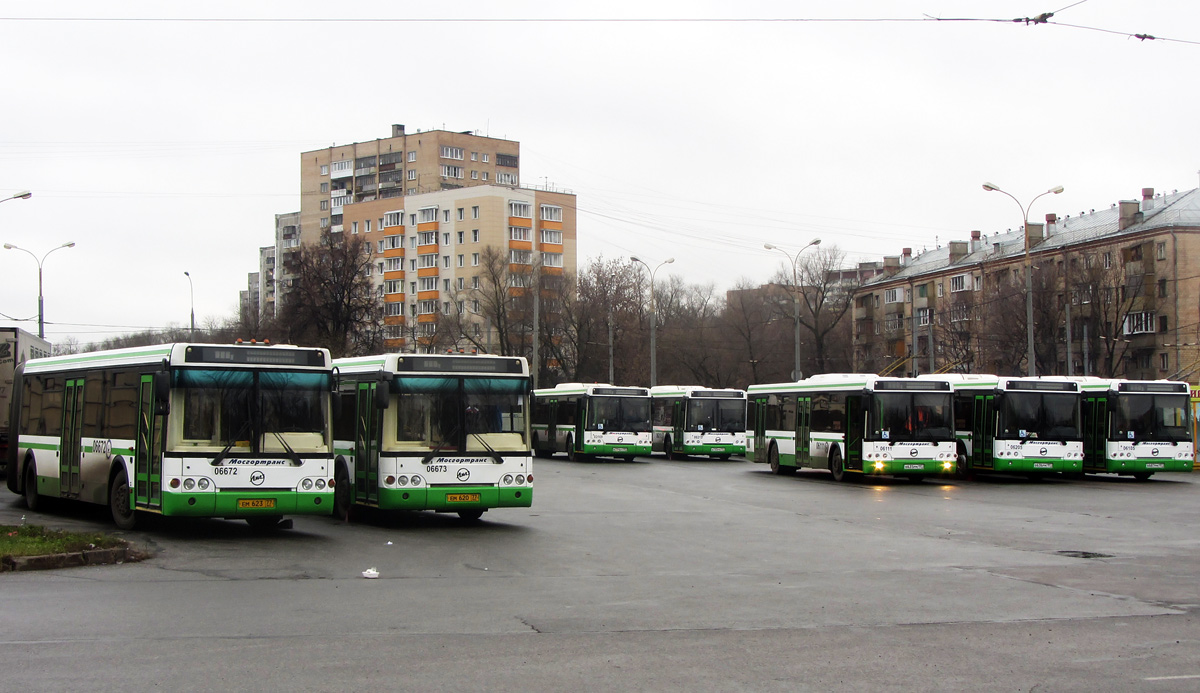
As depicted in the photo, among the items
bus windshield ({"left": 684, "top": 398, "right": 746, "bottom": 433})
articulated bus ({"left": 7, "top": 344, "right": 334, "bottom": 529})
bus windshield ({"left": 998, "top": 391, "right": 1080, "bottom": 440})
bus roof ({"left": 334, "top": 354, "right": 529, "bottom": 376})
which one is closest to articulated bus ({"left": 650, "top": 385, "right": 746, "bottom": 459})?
bus windshield ({"left": 684, "top": 398, "right": 746, "bottom": 433})

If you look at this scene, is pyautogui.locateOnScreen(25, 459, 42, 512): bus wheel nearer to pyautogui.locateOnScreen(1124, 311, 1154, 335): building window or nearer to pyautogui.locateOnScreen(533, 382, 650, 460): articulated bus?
pyautogui.locateOnScreen(533, 382, 650, 460): articulated bus

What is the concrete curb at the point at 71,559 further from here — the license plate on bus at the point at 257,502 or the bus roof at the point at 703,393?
the bus roof at the point at 703,393

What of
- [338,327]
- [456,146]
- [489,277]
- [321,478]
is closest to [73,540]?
[321,478]

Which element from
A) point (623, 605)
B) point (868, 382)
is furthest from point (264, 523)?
point (868, 382)

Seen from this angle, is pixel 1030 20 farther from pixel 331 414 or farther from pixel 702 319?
pixel 702 319

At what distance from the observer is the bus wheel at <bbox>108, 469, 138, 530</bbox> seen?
16.6m

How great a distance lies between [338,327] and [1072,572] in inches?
2323

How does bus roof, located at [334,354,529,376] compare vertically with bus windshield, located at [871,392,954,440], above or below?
above

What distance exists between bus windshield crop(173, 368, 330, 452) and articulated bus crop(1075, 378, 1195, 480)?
2276 cm

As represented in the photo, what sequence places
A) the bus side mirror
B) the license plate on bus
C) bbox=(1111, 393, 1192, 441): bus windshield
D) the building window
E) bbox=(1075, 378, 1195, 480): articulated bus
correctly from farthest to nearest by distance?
the building window < bbox=(1111, 393, 1192, 441): bus windshield < bbox=(1075, 378, 1195, 480): articulated bus < the license plate on bus < the bus side mirror

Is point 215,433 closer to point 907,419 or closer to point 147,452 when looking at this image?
point 147,452

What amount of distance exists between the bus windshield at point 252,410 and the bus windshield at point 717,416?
29.0m

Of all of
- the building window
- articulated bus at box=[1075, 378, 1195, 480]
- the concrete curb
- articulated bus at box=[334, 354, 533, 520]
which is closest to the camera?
the concrete curb

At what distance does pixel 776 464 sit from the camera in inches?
1389
